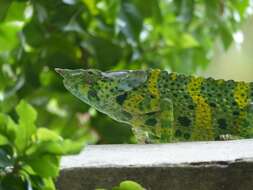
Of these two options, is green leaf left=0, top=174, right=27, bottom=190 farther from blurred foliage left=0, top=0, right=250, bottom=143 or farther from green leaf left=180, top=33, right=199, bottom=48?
green leaf left=180, top=33, right=199, bottom=48

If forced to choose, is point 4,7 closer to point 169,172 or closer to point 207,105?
point 207,105

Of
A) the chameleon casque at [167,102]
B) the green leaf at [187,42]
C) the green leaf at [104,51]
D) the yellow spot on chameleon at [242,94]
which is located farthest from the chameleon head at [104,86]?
the green leaf at [187,42]

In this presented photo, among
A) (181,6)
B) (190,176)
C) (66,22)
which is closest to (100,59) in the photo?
(66,22)

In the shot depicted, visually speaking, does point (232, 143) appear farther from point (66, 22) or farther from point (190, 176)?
point (66, 22)

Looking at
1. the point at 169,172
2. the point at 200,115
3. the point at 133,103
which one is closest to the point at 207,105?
the point at 200,115

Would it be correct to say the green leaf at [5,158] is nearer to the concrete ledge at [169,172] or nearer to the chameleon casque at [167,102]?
the concrete ledge at [169,172]

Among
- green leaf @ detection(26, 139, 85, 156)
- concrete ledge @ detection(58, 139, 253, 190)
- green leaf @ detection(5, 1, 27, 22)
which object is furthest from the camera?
green leaf @ detection(5, 1, 27, 22)

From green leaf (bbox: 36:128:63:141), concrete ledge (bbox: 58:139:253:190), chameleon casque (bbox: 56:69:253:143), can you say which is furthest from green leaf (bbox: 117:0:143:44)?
green leaf (bbox: 36:128:63:141)
